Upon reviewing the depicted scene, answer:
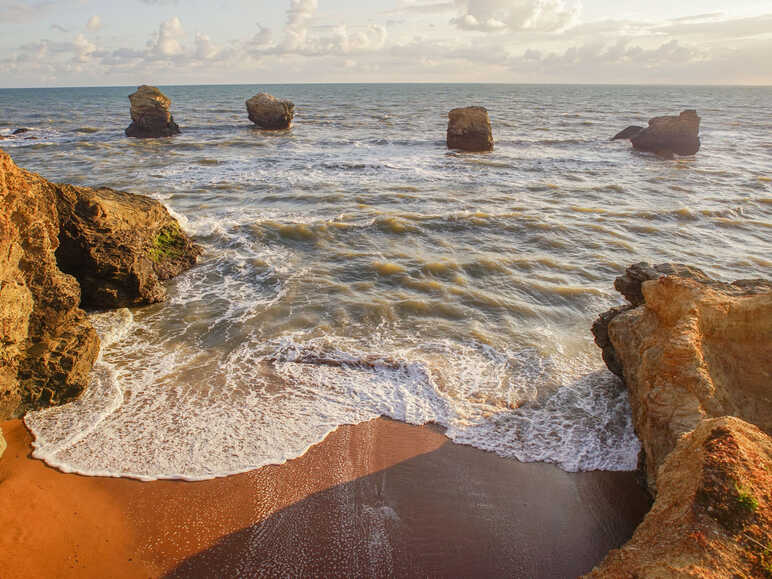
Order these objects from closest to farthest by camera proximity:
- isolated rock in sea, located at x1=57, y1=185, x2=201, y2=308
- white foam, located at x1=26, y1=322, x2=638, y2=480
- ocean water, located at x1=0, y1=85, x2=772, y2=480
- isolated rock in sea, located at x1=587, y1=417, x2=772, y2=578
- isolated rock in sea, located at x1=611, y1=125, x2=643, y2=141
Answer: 1. isolated rock in sea, located at x1=587, y1=417, x2=772, y2=578
2. white foam, located at x1=26, y1=322, x2=638, y2=480
3. ocean water, located at x1=0, y1=85, x2=772, y2=480
4. isolated rock in sea, located at x1=57, y1=185, x2=201, y2=308
5. isolated rock in sea, located at x1=611, y1=125, x2=643, y2=141

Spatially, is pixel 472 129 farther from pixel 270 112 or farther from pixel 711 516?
pixel 711 516

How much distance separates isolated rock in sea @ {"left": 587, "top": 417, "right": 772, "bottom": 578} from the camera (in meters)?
2.47

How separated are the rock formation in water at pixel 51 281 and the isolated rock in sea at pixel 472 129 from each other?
69.1 ft

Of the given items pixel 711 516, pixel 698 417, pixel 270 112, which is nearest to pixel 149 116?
pixel 270 112

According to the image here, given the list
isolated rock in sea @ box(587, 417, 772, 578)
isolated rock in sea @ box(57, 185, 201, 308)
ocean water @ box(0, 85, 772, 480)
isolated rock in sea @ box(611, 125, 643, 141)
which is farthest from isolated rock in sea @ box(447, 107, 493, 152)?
isolated rock in sea @ box(587, 417, 772, 578)

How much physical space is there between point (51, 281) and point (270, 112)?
1249 inches

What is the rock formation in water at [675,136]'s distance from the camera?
25.6 m

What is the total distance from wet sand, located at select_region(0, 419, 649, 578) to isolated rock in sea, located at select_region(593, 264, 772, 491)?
0.93 metres

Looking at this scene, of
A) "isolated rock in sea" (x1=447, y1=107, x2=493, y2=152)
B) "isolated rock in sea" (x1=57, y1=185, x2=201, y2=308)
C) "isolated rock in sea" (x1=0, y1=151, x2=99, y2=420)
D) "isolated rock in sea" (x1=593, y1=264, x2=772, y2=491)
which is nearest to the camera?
"isolated rock in sea" (x1=593, y1=264, x2=772, y2=491)

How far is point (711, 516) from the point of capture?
8.74 ft

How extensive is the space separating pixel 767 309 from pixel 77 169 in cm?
2297

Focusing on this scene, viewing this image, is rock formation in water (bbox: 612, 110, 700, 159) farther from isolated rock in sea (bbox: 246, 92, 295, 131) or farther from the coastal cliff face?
the coastal cliff face

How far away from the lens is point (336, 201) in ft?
50.4

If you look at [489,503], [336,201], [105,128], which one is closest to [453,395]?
[489,503]
